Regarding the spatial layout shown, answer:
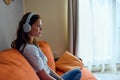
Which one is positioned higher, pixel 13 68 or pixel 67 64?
pixel 13 68

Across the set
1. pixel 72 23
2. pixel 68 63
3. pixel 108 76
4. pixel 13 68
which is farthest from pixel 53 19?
pixel 13 68

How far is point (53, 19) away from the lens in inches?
159

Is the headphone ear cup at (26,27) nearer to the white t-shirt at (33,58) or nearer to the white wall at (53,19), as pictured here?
the white t-shirt at (33,58)

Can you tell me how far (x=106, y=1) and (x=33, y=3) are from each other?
1446 millimetres

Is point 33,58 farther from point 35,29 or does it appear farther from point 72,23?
point 72,23

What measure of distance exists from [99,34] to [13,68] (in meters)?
2.93

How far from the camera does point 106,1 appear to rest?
4.05 metres

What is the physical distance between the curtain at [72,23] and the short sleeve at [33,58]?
2.11m

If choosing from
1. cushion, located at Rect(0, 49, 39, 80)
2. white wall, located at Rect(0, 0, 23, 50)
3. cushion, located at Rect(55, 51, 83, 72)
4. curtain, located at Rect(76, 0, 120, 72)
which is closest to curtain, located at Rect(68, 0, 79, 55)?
curtain, located at Rect(76, 0, 120, 72)

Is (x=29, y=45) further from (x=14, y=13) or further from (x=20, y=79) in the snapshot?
(x=14, y=13)

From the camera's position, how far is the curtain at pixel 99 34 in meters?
4.07

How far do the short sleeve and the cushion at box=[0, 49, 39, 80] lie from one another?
0.31 ft

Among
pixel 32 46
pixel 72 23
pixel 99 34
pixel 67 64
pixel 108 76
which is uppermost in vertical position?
pixel 72 23

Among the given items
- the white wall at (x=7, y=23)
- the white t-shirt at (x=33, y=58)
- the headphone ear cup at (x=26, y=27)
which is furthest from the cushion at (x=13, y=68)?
the white wall at (x=7, y=23)
